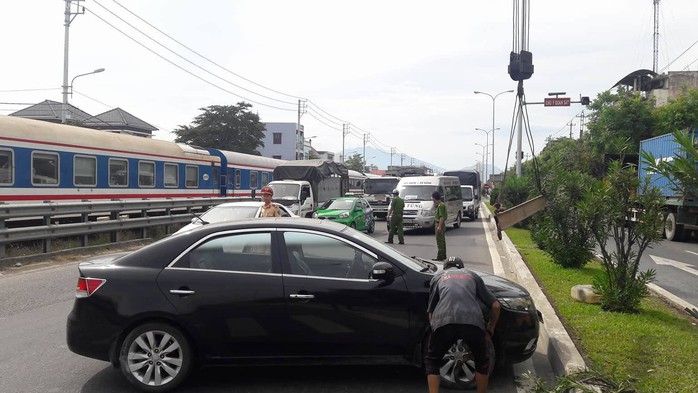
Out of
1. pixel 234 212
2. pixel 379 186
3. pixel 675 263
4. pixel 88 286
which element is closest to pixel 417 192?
pixel 379 186

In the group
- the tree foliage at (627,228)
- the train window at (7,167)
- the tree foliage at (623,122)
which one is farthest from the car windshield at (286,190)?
the tree foliage at (623,122)

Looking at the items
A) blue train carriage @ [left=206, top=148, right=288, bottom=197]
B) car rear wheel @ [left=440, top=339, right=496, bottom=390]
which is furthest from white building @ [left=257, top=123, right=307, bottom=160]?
car rear wheel @ [left=440, top=339, right=496, bottom=390]

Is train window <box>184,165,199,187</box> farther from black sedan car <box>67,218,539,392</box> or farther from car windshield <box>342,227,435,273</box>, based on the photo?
car windshield <box>342,227,435,273</box>

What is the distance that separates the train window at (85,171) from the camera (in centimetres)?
1675

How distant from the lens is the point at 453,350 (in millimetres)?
4895

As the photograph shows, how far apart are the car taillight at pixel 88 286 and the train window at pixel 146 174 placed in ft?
51.6

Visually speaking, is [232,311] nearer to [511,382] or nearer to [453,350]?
[453,350]

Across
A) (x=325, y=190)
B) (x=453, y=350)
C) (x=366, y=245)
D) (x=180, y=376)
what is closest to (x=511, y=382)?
(x=453, y=350)

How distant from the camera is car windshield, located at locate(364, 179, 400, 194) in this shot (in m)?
29.4

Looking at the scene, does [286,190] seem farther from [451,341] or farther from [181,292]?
[451,341]

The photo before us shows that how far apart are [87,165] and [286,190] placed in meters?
6.74

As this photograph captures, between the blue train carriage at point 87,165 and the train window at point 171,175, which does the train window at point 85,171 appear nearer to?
the blue train carriage at point 87,165

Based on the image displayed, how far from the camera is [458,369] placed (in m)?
4.91

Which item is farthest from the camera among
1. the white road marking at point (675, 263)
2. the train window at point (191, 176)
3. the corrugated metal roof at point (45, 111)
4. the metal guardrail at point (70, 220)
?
the corrugated metal roof at point (45, 111)
